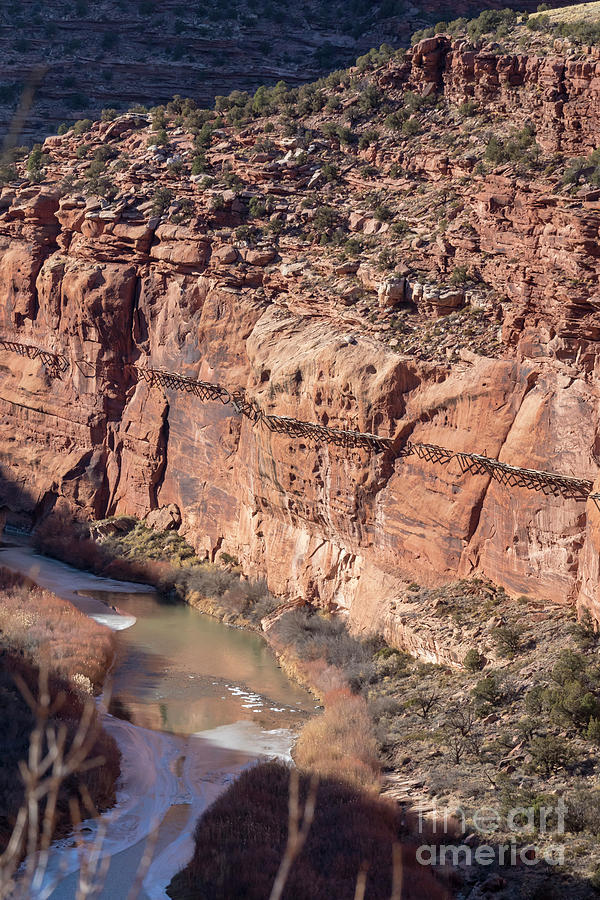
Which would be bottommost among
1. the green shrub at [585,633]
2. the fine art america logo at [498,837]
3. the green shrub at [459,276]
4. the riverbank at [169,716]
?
the riverbank at [169,716]

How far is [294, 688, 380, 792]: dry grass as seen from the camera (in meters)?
24.5

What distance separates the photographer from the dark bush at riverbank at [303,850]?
62.7 feet

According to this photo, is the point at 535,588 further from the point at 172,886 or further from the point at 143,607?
the point at 143,607

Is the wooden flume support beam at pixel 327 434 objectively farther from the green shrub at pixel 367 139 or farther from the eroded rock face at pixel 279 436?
the green shrub at pixel 367 139

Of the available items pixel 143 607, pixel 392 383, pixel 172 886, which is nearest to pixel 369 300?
pixel 392 383

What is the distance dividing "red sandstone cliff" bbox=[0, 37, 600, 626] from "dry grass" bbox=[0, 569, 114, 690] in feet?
22.4

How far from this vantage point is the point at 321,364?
1388 inches

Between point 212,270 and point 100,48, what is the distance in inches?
1510

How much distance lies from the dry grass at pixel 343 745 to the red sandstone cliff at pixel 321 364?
547cm

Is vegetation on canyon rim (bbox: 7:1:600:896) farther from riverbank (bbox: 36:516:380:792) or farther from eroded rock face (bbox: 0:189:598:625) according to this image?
eroded rock face (bbox: 0:189:598:625)

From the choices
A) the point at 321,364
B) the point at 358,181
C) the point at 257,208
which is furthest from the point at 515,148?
the point at 257,208

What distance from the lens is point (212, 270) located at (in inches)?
1656

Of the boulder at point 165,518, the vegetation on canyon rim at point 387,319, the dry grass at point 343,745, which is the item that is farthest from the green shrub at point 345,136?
the dry grass at point 343,745

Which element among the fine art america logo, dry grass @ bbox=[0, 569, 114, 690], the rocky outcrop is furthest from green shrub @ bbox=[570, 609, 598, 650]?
the rocky outcrop
